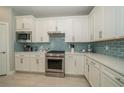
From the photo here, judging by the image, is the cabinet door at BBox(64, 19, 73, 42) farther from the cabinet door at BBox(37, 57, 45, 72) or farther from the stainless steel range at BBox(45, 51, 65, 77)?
the cabinet door at BBox(37, 57, 45, 72)

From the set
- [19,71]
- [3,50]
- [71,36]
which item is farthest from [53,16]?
[19,71]

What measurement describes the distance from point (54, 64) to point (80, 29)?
5.81 feet

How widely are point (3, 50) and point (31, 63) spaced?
3.83 ft

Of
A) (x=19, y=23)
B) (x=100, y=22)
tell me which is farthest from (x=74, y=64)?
(x=19, y=23)

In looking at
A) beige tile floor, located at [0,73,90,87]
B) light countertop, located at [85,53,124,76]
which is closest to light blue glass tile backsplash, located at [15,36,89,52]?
beige tile floor, located at [0,73,90,87]

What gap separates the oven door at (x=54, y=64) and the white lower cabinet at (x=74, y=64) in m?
0.20

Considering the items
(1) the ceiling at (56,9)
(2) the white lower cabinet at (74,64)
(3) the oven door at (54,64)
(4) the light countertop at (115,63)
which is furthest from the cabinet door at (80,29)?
(4) the light countertop at (115,63)

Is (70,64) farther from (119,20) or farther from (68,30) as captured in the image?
(119,20)

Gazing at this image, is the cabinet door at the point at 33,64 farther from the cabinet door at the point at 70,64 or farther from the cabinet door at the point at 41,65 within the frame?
the cabinet door at the point at 70,64

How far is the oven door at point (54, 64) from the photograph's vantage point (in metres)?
4.32

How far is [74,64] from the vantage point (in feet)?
14.1

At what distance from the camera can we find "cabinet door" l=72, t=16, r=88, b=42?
4574 millimetres
